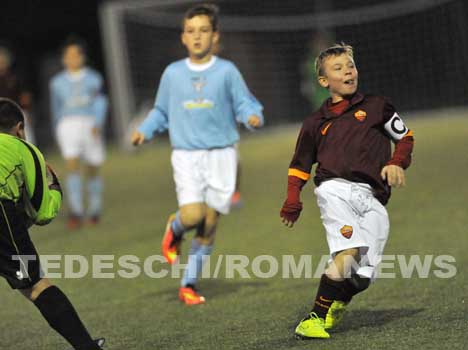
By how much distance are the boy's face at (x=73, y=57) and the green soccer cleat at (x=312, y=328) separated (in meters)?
7.00

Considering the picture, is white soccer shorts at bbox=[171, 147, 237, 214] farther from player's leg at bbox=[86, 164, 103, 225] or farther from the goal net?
the goal net

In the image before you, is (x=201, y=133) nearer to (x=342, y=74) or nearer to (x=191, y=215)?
(x=191, y=215)

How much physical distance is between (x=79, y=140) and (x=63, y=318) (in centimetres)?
695

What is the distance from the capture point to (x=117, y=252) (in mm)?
9141

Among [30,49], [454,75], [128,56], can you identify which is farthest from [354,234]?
[30,49]

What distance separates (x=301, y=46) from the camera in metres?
19.3

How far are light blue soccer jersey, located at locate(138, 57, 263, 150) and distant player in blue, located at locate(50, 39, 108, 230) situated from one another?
4.78 meters

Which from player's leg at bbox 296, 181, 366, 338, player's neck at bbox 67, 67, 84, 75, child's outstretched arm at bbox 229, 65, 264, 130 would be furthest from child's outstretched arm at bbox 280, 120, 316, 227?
player's neck at bbox 67, 67, 84, 75

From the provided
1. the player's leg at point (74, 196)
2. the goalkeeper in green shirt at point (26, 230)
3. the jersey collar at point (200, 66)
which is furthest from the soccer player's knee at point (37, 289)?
the player's leg at point (74, 196)

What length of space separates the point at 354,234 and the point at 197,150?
1863 mm

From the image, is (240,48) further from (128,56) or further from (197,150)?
(197,150)

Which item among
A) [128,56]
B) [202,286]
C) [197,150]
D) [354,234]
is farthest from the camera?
[128,56]

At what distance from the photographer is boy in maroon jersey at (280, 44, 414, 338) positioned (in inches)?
209

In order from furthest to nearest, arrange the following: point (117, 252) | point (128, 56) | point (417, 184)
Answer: point (128, 56)
point (417, 184)
point (117, 252)
